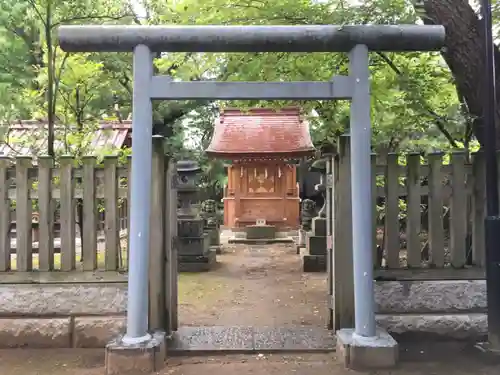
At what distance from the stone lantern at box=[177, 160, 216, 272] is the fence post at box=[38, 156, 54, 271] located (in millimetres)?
5452

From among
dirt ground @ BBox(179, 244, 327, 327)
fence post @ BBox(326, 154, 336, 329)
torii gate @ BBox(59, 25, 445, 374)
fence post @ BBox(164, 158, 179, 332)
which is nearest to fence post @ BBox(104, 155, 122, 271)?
fence post @ BBox(164, 158, 179, 332)

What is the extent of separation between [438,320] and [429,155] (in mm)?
1719

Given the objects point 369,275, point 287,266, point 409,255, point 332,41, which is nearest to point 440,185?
point 409,255

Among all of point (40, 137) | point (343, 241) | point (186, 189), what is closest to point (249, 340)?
point (343, 241)

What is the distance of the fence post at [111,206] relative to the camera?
16.4 ft

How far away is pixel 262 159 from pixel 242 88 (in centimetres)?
1539

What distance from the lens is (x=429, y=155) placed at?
199 inches

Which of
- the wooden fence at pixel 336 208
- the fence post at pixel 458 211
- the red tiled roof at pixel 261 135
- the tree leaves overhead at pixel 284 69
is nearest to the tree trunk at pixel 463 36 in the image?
the tree leaves overhead at pixel 284 69

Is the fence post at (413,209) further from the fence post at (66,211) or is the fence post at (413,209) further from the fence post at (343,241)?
the fence post at (66,211)

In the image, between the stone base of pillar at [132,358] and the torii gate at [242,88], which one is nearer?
the stone base of pillar at [132,358]

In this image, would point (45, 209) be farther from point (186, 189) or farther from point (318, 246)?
point (318, 246)

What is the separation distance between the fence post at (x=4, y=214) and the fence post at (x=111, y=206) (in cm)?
103

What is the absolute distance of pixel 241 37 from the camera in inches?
173

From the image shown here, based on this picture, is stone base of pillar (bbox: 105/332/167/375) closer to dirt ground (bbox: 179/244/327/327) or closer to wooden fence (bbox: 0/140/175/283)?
wooden fence (bbox: 0/140/175/283)
